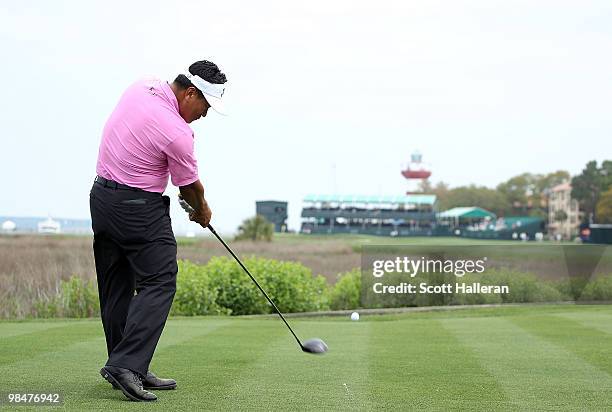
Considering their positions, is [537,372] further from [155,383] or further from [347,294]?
[347,294]

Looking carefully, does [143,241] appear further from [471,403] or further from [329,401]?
[471,403]

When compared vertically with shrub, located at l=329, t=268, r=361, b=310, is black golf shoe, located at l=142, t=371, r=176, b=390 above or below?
above

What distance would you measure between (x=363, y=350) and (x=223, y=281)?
820 cm

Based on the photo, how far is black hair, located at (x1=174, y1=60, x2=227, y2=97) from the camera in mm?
6180

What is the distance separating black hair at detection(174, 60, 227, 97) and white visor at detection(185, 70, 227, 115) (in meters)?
0.02

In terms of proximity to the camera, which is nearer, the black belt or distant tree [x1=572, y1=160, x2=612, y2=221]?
the black belt

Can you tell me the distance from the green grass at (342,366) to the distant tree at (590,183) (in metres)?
137

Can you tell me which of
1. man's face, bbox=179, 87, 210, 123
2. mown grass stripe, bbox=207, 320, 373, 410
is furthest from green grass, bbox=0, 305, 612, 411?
man's face, bbox=179, 87, 210, 123

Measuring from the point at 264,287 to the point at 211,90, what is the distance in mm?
11668

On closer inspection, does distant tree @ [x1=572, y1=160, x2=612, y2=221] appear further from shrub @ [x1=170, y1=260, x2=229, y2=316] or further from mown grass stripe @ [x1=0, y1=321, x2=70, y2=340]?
mown grass stripe @ [x1=0, y1=321, x2=70, y2=340]

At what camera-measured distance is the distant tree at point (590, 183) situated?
475ft

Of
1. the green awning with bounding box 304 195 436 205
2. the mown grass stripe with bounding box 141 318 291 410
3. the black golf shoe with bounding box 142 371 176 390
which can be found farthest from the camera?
the green awning with bounding box 304 195 436 205

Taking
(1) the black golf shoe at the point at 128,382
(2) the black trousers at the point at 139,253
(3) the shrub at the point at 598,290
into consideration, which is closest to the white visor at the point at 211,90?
(2) the black trousers at the point at 139,253

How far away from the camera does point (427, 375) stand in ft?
24.0
